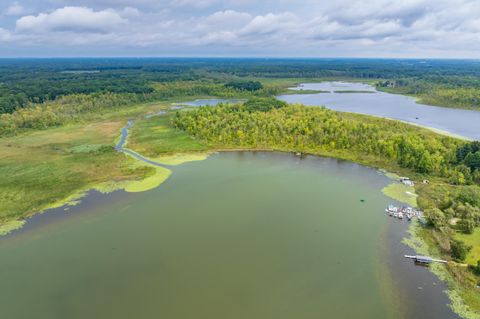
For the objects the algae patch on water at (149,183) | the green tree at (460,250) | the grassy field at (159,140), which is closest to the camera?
the green tree at (460,250)

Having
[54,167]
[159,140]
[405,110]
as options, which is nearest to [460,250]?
[159,140]

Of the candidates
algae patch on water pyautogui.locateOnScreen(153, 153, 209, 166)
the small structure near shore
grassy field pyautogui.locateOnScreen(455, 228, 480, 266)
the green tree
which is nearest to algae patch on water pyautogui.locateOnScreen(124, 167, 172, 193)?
algae patch on water pyautogui.locateOnScreen(153, 153, 209, 166)

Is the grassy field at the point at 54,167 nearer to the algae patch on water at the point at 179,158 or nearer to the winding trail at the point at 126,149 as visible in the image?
the winding trail at the point at 126,149

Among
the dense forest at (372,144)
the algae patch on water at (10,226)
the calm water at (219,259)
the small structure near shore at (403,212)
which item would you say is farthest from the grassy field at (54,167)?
the small structure near shore at (403,212)

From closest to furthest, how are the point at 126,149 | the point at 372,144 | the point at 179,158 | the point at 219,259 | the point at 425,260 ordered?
the point at 425,260
the point at 219,259
the point at 372,144
the point at 179,158
the point at 126,149

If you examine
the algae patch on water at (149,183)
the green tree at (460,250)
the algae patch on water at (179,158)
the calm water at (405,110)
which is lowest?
the green tree at (460,250)

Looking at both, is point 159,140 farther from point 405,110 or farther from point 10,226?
point 405,110

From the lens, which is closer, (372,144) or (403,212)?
(403,212)
